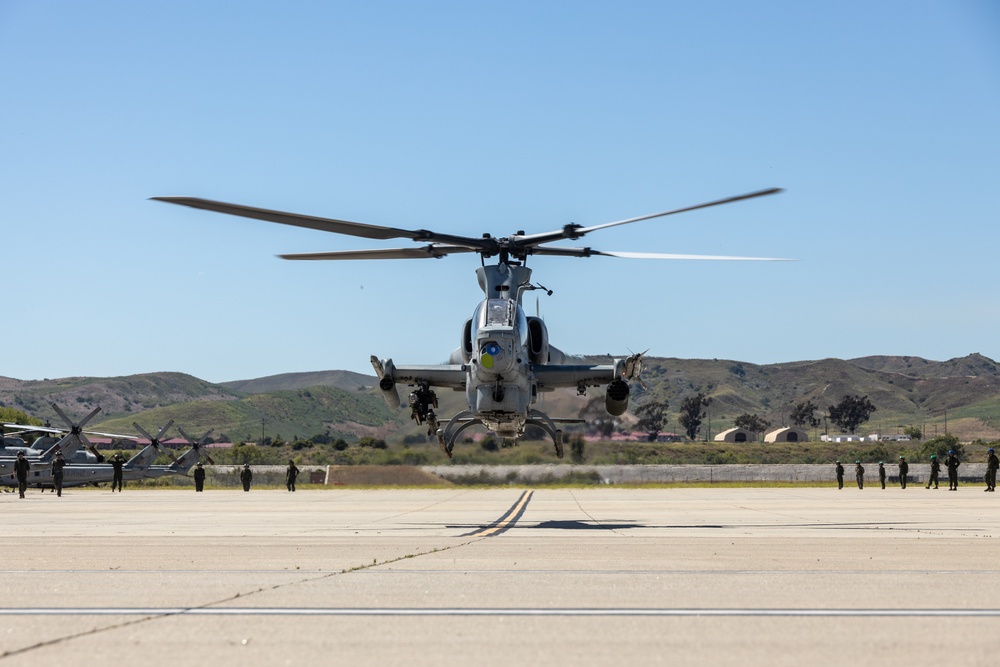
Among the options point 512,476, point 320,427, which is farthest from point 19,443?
point 320,427

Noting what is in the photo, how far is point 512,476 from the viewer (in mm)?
54188

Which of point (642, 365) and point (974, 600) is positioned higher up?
point (642, 365)

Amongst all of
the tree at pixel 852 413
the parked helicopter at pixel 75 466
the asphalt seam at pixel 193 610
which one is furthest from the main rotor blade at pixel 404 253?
the tree at pixel 852 413

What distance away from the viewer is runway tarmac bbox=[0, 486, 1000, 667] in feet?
24.3

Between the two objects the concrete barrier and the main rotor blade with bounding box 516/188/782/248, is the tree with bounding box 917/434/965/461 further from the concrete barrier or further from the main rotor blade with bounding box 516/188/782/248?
the main rotor blade with bounding box 516/188/782/248

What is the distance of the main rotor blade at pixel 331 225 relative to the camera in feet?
63.6

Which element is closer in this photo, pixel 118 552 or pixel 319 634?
pixel 319 634

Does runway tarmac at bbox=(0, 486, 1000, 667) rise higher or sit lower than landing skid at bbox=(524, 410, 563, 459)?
lower

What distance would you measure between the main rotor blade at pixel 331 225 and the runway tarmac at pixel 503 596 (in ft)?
20.1

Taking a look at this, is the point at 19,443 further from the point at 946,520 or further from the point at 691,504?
the point at 946,520

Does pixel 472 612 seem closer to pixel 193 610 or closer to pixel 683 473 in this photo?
pixel 193 610

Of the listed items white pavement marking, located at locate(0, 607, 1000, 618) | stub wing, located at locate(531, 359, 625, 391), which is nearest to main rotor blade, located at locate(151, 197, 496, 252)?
stub wing, located at locate(531, 359, 625, 391)

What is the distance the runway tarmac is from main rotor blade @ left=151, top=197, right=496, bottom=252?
6.11 metres

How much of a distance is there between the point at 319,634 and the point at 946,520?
20634mm
